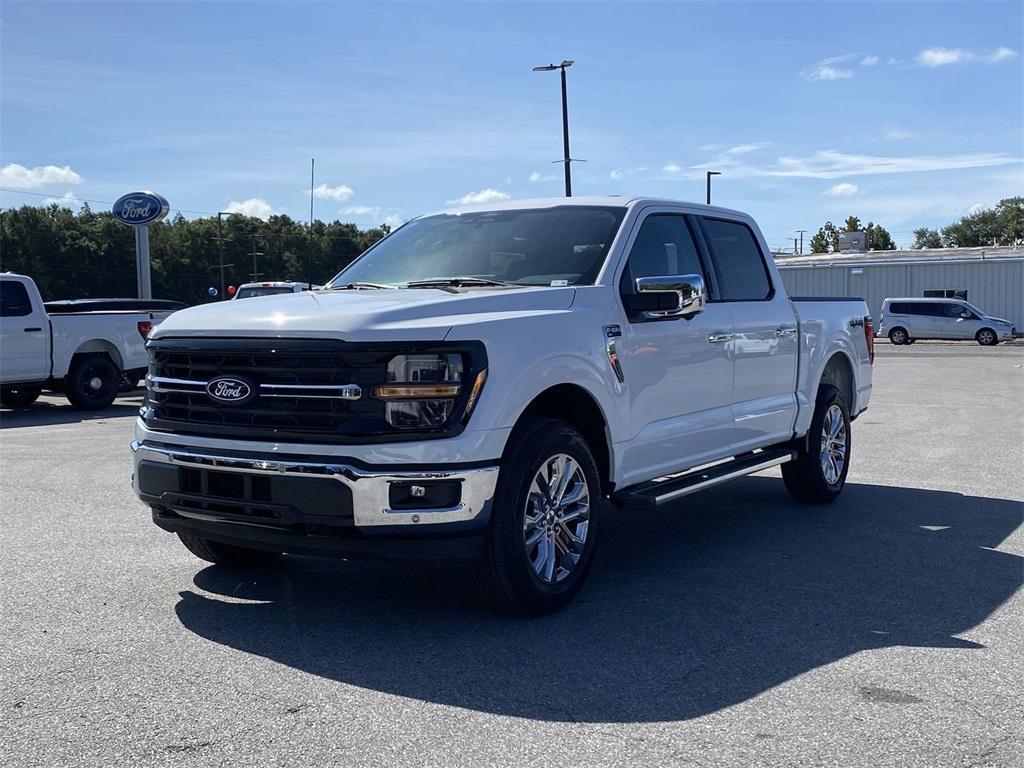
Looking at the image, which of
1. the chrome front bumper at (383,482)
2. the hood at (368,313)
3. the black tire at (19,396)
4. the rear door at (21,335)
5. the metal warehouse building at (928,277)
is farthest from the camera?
the metal warehouse building at (928,277)

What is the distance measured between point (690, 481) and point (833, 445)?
2577 mm

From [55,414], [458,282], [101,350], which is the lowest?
[55,414]

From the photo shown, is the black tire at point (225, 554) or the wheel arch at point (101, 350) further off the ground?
the wheel arch at point (101, 350)

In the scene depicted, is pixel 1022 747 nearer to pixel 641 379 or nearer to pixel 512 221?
pixel 641 379

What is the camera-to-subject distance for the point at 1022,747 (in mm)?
3734

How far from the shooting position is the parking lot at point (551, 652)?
148 inches

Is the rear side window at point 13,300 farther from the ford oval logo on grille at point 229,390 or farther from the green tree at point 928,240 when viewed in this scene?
the green tree at point 928,240

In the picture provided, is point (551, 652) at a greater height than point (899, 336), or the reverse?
point (899, 336)

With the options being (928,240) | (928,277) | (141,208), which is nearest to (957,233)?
(928,240)

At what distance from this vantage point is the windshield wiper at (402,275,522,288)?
591 centimetres

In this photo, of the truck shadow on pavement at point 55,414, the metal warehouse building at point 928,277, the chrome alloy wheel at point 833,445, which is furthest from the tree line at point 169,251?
the chrome alloy wheel at point 833,445

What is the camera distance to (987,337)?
133 feet

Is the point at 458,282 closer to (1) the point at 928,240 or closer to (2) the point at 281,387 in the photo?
(2) the point at 281,387

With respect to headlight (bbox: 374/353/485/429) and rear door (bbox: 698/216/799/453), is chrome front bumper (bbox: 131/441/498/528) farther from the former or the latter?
rear door (bbox: 698/216/799/453)
